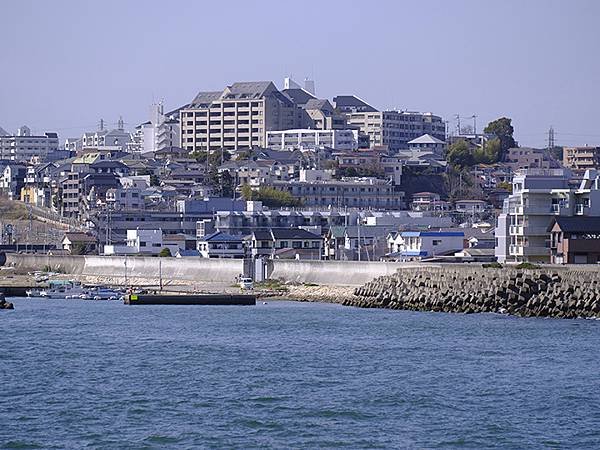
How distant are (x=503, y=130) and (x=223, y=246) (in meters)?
64.2

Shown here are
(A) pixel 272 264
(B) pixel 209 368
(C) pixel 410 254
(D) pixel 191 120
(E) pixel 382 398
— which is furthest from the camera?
(D) pixel 191 120

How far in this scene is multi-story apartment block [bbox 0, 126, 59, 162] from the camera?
150625 millimetres

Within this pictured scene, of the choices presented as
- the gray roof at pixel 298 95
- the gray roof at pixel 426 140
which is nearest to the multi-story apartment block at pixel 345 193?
the gray roof at pixel 426 140

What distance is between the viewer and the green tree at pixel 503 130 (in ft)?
427

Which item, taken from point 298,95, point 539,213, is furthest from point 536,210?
point 298,95

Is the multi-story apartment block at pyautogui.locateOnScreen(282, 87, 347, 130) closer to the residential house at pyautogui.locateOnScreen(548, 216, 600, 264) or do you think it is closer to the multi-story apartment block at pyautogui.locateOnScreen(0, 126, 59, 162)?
the multi-story apartment block at pyautogui.locateOnScreen(0, 126, 59, 162)

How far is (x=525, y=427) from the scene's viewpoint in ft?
70.0

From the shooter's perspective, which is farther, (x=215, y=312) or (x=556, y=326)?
(x=215, y=312)

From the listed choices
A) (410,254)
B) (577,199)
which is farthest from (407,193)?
(577,199)

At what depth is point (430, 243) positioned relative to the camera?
66.6 metres

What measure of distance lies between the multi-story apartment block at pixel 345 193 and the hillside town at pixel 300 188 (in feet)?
0.38

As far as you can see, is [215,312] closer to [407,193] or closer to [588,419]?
[588,419]

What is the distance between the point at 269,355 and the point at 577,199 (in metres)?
22.4

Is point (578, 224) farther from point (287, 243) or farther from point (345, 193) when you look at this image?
point (345, 193)
